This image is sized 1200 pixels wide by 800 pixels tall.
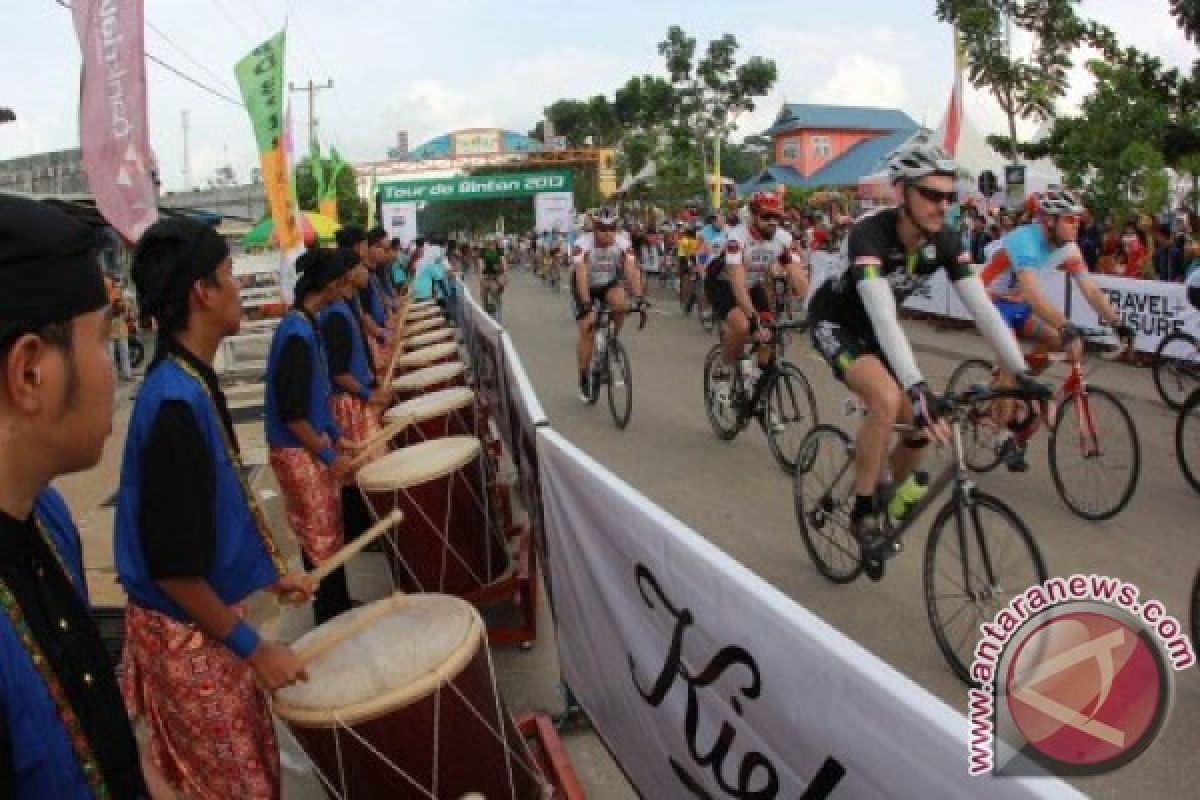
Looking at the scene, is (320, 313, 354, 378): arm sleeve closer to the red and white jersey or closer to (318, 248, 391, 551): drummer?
(318, 248, 391, 551): drummer

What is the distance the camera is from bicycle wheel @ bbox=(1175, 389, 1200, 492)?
6.74 metres

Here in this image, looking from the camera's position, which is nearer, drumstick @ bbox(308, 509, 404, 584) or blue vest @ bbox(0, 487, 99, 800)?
blue vest @ bbox(0, 487, 99, 800)

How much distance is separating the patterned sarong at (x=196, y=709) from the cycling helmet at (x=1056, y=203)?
5.90 m

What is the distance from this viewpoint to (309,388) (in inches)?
179

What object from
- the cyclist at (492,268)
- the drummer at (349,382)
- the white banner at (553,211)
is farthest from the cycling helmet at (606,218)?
the white banner at (553,211)

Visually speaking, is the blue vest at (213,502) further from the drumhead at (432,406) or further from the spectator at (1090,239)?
the spectator at (1090,239)

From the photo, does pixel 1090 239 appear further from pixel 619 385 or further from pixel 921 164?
pixel 921 164

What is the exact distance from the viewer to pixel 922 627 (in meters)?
4.97

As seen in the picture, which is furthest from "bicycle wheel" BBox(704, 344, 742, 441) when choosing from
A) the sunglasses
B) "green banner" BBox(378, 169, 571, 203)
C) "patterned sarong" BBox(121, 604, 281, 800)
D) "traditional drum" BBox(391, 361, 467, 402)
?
"green banner" BBox(378, 169, 571, 203)

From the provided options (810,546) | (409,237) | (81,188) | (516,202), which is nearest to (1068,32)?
(409,237)

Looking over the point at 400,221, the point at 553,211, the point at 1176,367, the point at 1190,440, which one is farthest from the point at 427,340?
the point at 553,211

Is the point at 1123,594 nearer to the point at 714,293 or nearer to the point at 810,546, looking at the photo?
the point at 810,546

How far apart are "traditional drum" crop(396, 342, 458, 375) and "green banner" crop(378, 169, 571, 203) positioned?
46.1 meters

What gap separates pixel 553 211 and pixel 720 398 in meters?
40.7
